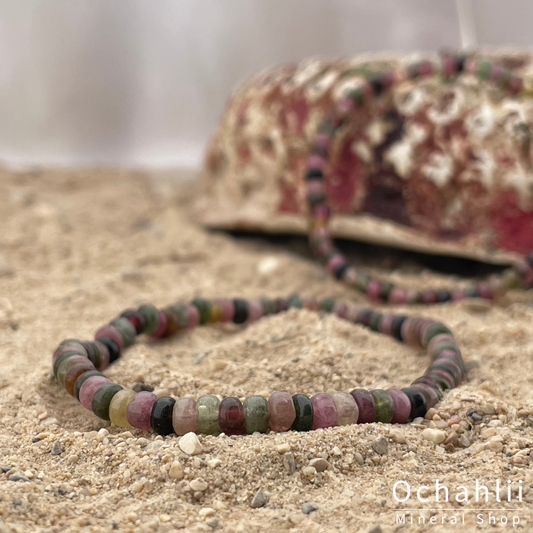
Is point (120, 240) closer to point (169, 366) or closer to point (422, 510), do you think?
point (169, 366)

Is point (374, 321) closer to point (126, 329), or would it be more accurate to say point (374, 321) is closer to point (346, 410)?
point (346, 410)

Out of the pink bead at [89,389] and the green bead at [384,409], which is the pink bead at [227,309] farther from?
the green bead at [384,409]

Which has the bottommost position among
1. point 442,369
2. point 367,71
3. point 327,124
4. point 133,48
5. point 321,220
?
point 442,369

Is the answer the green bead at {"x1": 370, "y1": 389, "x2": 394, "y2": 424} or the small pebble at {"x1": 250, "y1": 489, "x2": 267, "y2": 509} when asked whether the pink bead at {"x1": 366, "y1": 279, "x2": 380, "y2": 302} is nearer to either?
the green bead at {"x1": 370, "y1": 389, "x2": 394, "y2": 424}

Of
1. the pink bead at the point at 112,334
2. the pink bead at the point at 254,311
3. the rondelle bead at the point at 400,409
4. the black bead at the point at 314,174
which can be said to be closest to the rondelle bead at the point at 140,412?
the pink bead at the point at 112,334

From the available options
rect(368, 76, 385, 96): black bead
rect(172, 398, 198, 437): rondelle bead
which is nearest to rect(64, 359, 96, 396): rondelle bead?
rect(172, 398, 198, 437): rondelle bead

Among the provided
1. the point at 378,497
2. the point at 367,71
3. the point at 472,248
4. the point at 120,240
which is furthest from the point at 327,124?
the point at 378,497
